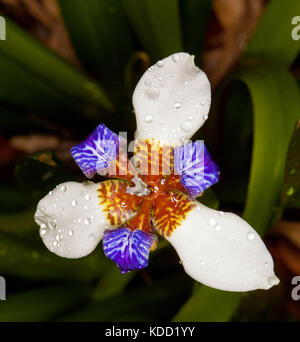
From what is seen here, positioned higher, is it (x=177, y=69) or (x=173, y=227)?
(x=177, y=69)

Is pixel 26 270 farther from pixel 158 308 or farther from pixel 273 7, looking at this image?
pixel 273 7

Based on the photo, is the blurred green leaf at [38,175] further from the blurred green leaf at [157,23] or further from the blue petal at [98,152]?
the blurred green leaf at [157,23]

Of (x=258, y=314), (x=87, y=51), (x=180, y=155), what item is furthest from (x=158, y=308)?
(x=87, y=51)

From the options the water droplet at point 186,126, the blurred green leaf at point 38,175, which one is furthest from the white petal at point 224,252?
the blurred green leaf at point 38,175

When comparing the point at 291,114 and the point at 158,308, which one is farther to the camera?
the point at 158,308

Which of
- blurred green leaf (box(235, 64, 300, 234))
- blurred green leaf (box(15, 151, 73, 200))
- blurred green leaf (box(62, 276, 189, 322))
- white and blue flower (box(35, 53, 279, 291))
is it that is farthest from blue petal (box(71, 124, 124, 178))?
blurred green leaf (box(62, 276, 189, 322))

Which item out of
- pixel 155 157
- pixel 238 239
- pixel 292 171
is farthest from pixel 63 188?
pixel 292 171
